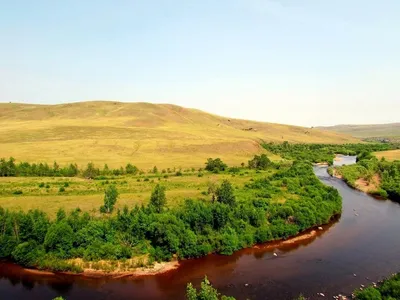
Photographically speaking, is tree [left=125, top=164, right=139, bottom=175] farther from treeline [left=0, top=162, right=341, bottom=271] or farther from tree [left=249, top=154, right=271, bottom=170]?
treeline [left=0, top=162, right=341, bottom=271]

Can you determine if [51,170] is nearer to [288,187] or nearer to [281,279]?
[288,187]

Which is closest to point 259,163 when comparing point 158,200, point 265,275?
point 158,200

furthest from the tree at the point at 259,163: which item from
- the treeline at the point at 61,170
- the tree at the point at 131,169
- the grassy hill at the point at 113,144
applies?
the tree at the point at 131,169

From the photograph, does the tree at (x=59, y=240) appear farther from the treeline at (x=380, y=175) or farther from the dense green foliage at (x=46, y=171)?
the treeline at (x=380, y=175)

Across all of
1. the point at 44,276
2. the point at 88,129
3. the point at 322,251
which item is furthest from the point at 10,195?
the point at 88,129

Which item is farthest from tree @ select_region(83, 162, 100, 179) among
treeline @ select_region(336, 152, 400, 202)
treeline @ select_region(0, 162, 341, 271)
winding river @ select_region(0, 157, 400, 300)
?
treeline @ select_region(336, 152, 400, 202)

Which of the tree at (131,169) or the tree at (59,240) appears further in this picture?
the tree at (131,169)

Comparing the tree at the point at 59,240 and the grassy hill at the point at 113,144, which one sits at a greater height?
the grassy hill at the point at 113,144
